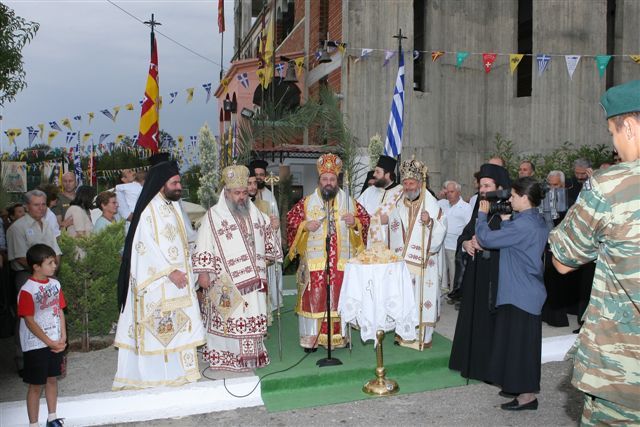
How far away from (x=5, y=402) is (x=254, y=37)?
95.5ft

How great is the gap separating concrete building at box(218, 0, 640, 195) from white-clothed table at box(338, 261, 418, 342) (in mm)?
10713

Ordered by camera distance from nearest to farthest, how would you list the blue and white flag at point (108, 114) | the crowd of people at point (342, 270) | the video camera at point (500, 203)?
1. the crowd of people at point (342, 270)
2. the video camera at point (500, 203)
3. the blue and white flag at point (108, 114)

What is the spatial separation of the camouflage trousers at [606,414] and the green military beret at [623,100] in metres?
1.24

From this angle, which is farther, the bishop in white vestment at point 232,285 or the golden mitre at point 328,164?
the golden mitre at point 328,164

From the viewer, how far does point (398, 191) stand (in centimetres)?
743

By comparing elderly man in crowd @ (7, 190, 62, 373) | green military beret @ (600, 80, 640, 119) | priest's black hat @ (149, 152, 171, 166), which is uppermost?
green military beret @ (600, 80, 640, 119)

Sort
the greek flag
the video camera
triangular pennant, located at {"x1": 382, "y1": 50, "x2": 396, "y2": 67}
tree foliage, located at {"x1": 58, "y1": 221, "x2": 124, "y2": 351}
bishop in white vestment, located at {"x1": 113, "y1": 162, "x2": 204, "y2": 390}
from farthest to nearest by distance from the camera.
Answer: triangular pennant, located at {"x1": 382, "y1": 50, "x2": 396, "y2": 67}, the greek flag, tree foliage, located at {"x1": 58, "y1": 221, "x2": 124, "y2": 351}, bishop in white vestment, located at {"x1": 113, "y1": 162, "x2": 204, "y2": 390}, the video camera

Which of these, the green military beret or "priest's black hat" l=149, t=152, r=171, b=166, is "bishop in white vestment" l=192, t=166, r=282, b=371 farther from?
the green military beret

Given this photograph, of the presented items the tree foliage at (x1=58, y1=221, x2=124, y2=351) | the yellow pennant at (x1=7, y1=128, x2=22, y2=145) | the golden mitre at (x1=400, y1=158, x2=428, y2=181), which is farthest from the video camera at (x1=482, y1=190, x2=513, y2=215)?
the yellow pennant at (x1=7, y1=128, x2=22, y2=145)

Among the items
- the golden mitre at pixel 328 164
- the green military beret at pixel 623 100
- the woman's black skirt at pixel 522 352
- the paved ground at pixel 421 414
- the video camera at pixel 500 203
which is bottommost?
the paved ground at pixel 421 414

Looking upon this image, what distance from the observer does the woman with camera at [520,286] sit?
16.4ft

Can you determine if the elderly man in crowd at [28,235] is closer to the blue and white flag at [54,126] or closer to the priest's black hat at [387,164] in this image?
the priest's black hat at [387,164]

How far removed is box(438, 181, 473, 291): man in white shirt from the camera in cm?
941

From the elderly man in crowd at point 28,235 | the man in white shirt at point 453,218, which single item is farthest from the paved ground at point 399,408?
the man in white shirt at point 453,218
